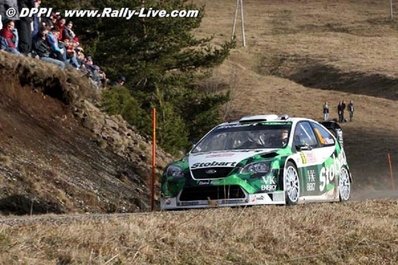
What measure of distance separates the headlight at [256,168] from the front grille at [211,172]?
0.22 m

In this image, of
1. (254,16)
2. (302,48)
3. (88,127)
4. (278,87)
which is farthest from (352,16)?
(88,127)

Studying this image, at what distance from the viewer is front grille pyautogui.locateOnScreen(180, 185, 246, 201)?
1272 centimetres

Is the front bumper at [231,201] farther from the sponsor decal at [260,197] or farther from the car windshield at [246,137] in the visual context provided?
the car windshield at [246,137]

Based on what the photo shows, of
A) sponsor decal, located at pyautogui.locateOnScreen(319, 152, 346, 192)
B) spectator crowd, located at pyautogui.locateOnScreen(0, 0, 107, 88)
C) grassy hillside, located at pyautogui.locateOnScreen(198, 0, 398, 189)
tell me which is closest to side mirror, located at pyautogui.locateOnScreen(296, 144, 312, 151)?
sponsor decal, located at pyautogui.locateOnScreen(319, 152, 346, 192)

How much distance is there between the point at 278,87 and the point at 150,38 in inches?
1686

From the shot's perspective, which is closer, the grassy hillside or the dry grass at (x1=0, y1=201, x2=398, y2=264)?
the dry grass at (x1=0, y1=201, x2=398, y2=264)

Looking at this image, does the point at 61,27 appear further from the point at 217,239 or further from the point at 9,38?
the point at 217,239

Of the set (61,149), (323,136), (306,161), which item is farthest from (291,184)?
(61,149)

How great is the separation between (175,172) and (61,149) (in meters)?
6.05

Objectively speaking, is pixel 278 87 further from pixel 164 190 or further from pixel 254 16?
pixel 164 190

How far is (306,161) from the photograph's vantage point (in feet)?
46.2

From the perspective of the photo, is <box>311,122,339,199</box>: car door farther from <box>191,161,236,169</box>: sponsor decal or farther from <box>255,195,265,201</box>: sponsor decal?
<box>191,161,236,169</box>: sponsor decal

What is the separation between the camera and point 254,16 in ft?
407

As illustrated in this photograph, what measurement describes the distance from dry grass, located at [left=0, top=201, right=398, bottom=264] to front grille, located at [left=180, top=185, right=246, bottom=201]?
1.13 metres
